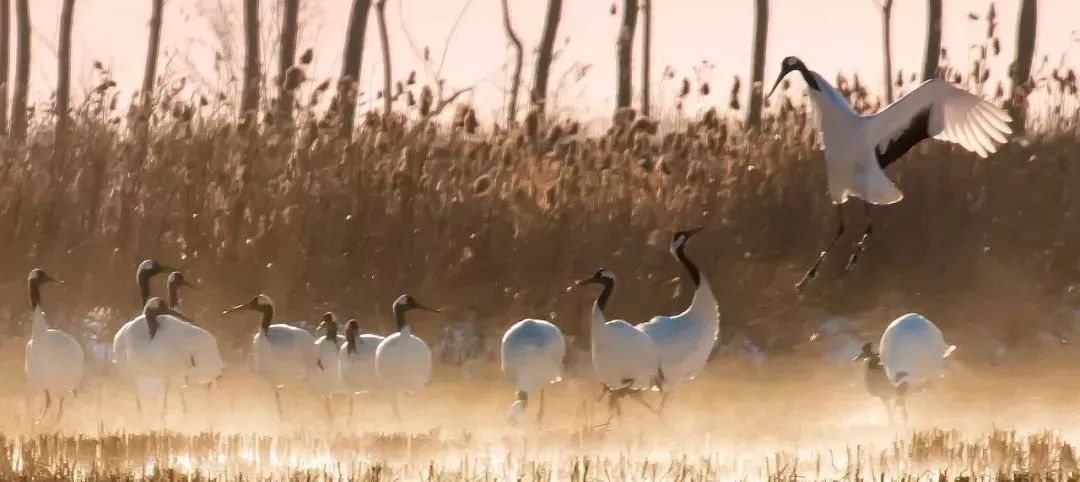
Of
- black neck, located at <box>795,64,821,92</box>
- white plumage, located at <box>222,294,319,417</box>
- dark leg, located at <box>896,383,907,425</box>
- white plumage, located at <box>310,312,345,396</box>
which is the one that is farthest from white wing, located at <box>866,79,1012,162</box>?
white plumage, located at <box>222,294,319,417</box>

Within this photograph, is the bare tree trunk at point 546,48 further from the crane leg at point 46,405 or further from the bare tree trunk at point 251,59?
the crane leg at point 46,405

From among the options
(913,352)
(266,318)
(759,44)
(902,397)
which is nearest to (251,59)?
(759,44)

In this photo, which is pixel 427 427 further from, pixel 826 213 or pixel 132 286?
pixel 826 213

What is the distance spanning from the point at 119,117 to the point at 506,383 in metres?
3.80

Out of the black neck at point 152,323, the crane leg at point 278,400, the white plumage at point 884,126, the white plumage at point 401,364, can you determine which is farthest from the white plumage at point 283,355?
the white plumage at point 884,126

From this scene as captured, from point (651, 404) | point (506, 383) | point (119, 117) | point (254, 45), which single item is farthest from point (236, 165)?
point (254, 45)

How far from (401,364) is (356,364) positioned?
276 millimetres

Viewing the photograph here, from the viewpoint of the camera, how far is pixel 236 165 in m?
10.4

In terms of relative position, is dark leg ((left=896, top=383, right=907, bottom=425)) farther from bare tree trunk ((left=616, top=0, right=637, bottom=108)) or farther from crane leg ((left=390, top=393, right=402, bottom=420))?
bare tree trunk ((left=616, top=0, right=637, bottom=108))

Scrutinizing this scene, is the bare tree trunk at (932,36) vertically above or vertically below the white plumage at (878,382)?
above

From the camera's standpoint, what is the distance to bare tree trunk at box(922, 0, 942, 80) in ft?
47.1

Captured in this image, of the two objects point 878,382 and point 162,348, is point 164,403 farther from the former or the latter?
point 878,382

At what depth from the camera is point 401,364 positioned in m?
7.98

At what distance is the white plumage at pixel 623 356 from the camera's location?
25.7 ft
